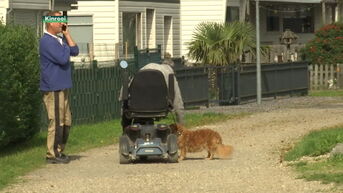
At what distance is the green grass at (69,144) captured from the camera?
49.8ft

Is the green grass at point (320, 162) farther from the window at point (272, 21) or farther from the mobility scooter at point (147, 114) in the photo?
the window at point (272, 21)

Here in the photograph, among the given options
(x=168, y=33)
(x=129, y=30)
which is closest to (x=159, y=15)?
(x=168, y=33)

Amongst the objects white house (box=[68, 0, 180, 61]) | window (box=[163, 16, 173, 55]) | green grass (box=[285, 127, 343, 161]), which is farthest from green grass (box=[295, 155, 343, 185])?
window (box=[163, 16, 173, 55])

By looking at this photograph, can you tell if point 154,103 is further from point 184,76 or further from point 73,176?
point 184,76

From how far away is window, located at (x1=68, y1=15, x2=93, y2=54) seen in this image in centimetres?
3456

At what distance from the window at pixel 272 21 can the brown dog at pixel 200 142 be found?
36.8 m

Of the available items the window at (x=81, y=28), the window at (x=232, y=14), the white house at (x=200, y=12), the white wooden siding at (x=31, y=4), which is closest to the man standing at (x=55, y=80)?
the white wooden siding at (x=31, y=4)

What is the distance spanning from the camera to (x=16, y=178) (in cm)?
1413

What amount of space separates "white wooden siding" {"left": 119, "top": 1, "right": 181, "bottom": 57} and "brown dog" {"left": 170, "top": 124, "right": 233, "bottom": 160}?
63.5ft

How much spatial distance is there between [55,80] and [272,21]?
123 feet

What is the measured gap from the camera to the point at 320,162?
14.5 m

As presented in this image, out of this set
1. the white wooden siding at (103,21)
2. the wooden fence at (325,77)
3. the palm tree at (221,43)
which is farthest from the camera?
the wooden fence at (325,77)

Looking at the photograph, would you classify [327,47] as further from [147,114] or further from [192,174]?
[192,174]

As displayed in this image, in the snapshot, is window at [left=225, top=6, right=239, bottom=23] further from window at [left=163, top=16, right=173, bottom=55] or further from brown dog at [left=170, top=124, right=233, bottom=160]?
brown dog at [left=170, top=124, right=233, bottom=160]
